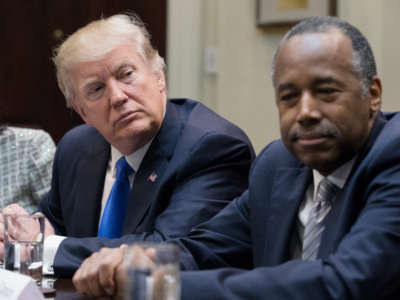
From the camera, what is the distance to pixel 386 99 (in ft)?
12.2

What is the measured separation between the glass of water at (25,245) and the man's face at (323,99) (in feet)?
2.28

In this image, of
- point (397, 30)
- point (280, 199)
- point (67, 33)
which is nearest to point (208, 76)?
point (67, 33)

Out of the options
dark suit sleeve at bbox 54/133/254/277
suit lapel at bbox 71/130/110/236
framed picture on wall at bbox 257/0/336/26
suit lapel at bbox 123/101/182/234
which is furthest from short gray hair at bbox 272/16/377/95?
framed picture on wall at bbox 257/0/336/26

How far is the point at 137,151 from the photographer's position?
8.25ft

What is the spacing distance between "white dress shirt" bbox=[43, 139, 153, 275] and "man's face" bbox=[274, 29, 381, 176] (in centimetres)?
86

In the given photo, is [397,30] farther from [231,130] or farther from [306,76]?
[306,76]

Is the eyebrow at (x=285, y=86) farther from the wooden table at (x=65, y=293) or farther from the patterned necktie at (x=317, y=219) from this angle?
the wooden table at (x=65, y=293)

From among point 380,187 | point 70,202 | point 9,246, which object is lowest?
point 70,202

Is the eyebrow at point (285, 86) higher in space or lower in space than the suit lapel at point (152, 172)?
higher

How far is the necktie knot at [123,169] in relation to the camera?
2.48 metres

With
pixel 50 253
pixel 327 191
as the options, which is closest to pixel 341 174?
pixel 327 191

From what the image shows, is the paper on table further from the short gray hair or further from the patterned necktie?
the short gray hair

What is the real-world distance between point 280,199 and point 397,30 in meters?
2.21

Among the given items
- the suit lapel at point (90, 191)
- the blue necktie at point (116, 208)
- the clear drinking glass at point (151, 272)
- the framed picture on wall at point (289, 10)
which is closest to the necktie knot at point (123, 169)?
the blue necktie at point (116, 208)
